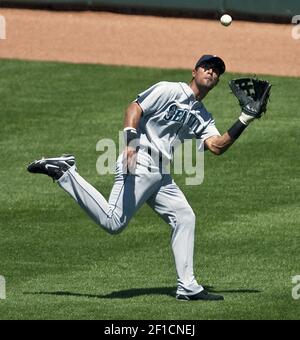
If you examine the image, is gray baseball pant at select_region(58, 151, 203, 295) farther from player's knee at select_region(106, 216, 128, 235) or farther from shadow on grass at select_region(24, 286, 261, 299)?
shadow on grass at select_region(24, 286, 261, 299)

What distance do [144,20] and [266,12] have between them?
2.02 m

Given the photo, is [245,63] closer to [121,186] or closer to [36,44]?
[36,44]

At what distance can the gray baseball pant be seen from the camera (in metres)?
10.5

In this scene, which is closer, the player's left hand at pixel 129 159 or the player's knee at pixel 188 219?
the player's left hand at pixel 129 159

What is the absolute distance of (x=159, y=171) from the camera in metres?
10.6

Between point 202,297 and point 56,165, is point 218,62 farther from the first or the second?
point 202,297

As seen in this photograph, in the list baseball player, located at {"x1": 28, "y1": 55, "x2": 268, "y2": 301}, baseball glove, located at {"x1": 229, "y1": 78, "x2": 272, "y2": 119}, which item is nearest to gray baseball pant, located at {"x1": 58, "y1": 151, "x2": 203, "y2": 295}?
baseball player, located at {"x1": 28, "y1": 55, "x2": 268, "y2": 301}

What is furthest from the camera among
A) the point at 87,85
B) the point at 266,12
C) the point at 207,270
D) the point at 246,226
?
the point at 266,12

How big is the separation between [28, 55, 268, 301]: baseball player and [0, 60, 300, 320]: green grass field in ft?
1.47

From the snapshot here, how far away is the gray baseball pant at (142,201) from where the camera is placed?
10.5m

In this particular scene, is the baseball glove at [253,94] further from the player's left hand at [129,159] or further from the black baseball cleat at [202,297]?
the black baseball cleat at [202,297]

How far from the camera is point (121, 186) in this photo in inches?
416

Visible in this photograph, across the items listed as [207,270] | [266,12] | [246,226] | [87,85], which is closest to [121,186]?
[207,270]

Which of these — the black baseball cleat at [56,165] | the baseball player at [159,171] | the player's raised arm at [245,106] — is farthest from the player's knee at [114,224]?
the player's raised arm at [245,106]
